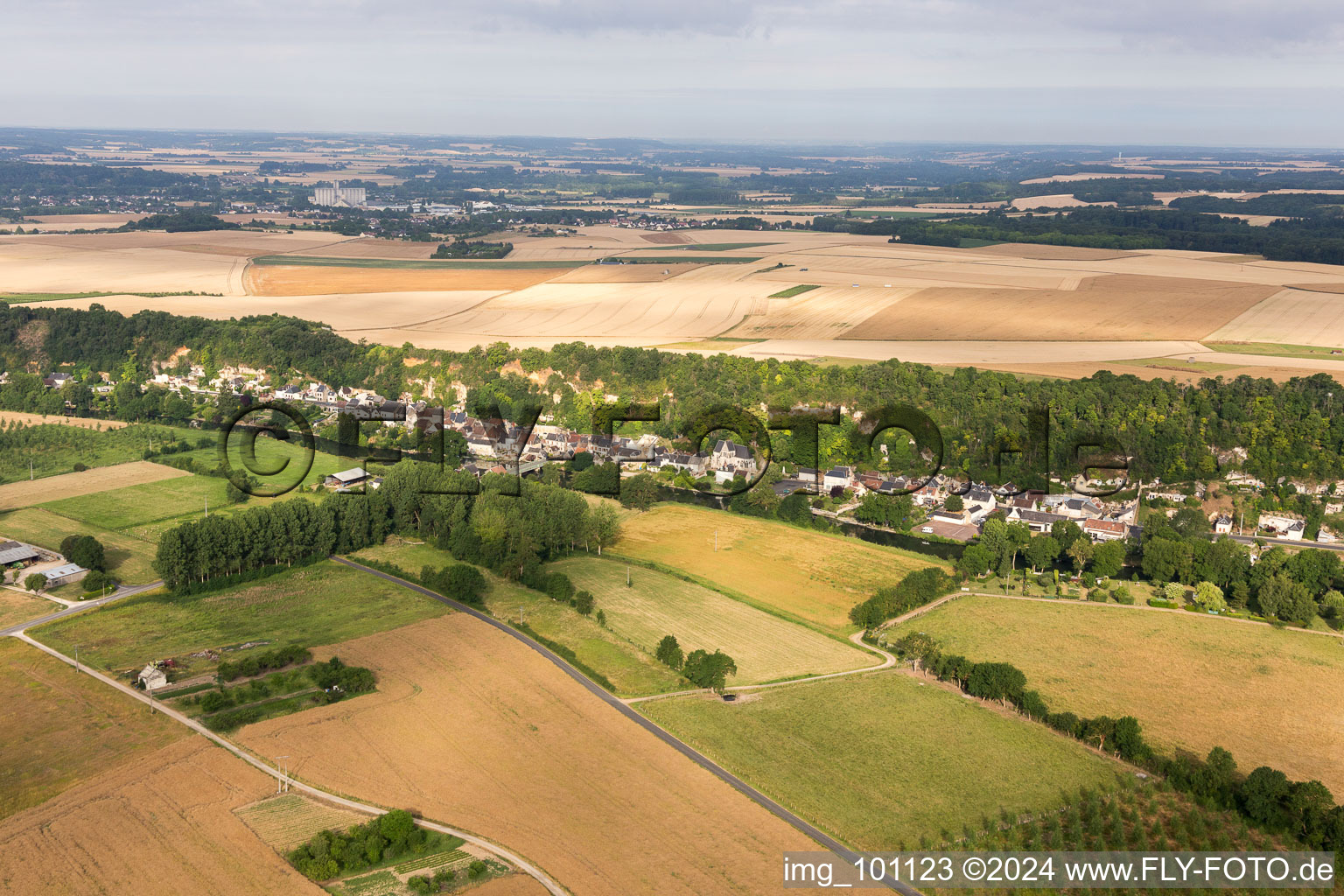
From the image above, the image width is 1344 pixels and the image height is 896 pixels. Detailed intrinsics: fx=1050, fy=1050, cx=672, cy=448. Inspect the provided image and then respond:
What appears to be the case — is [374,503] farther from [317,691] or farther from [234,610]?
[317,691]

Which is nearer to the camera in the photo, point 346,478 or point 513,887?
point 513,887

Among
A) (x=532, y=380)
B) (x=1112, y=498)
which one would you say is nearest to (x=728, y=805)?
(x=1112, y=498)

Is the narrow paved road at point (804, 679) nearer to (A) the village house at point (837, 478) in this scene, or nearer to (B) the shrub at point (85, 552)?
(A) the village house at point (837, 478)

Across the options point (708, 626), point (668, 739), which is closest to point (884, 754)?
point (668, 739)

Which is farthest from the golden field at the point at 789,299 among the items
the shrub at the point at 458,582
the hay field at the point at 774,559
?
the shrub at the point at 458,582

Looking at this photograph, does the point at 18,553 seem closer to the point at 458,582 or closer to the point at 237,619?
the point at 237,619

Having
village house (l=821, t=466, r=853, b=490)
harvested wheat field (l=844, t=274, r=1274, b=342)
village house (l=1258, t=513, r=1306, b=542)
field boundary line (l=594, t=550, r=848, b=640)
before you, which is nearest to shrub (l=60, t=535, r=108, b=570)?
field boundary line (l=594, t=550, r=848, b=640)

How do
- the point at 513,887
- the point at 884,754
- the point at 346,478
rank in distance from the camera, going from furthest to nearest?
the point at 346,478 < the point at 884,754 < the point at 513,887

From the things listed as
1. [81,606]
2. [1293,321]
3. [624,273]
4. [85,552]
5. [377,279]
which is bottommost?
[81,606]
